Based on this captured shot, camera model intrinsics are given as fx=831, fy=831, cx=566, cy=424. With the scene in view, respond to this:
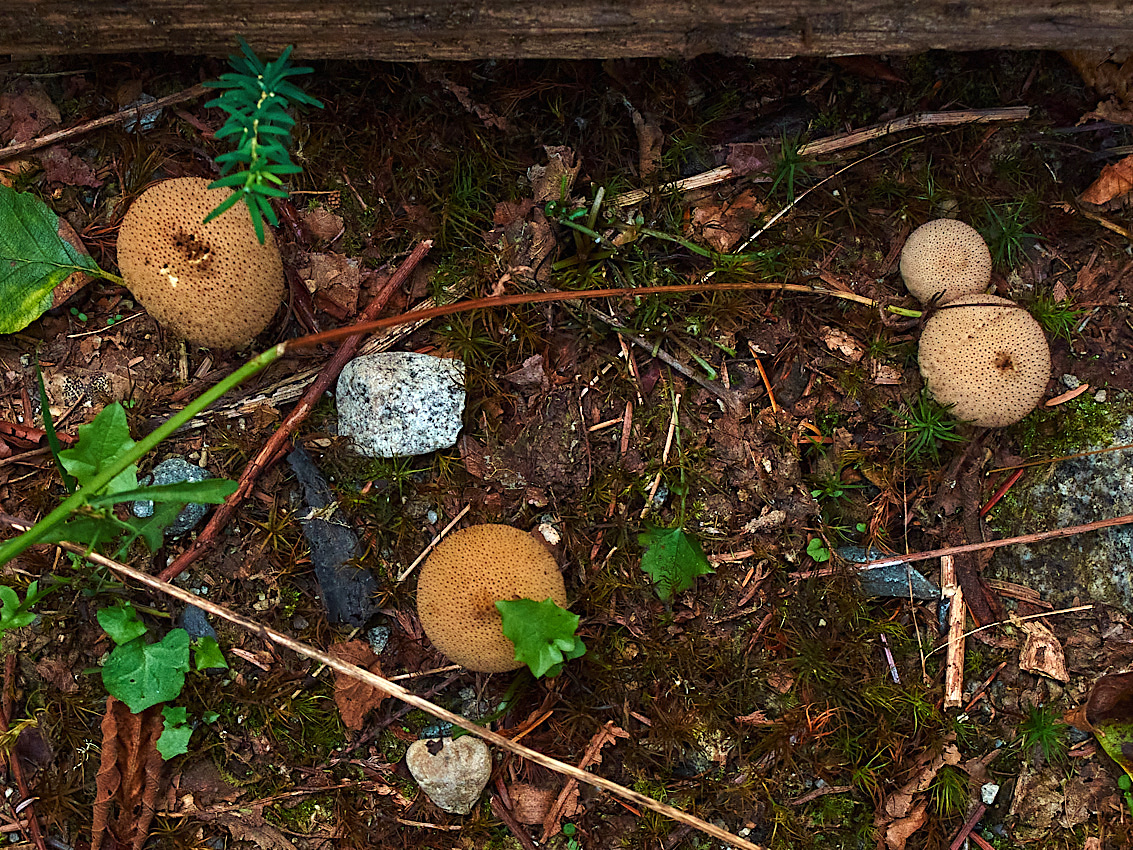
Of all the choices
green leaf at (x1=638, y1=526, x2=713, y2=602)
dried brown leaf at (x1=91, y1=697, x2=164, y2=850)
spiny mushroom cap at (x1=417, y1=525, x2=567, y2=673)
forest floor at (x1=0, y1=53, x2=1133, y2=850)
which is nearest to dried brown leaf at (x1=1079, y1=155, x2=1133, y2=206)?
forest floor at (x1=0, y1=53, x2=1133, y2=850)

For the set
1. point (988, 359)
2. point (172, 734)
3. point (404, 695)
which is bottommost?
point (172, 734)

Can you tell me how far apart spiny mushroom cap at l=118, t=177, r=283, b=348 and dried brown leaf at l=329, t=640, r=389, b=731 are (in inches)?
49.4

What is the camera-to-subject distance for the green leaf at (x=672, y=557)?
3.13m

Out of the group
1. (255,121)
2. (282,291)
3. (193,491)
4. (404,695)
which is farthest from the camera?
(282,291)

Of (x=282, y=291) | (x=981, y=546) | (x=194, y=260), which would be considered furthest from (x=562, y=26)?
(x=981, y=546)

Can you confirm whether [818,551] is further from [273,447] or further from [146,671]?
[146,671]

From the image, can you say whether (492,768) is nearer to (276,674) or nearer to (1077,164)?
(276,674)

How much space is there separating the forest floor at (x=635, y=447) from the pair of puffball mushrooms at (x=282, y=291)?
18cm

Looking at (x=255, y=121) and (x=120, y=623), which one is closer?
(x=255, y=121)

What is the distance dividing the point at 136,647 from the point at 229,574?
407 mm

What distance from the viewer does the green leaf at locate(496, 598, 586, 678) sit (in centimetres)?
277

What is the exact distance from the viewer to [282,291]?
9.95 feet

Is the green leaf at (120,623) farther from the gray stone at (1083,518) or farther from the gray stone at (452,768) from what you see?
the gray stone at (1083,518)

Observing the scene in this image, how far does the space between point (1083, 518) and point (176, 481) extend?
352cm
